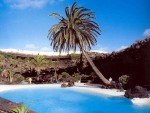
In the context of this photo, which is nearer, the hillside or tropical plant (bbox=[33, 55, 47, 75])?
the hillside

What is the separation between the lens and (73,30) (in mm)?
17156

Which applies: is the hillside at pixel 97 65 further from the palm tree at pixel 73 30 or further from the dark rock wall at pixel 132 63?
the palm tree at pixel 73 30

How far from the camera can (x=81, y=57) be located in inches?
878

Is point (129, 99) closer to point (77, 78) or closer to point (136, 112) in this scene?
point (136, 112)

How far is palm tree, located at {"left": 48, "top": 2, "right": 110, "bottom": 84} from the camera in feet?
55.9

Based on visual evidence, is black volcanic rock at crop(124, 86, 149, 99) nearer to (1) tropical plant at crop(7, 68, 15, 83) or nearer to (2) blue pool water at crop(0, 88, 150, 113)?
(2) blue pool water at crop(0, 88, 150, 113)

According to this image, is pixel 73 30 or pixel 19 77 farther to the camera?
pixel 19 77

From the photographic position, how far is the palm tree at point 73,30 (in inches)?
671

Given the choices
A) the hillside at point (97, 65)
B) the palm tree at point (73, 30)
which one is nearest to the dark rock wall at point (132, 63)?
the hillside at point (97, 65)

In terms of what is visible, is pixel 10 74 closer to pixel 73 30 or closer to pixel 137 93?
pixel 73 30

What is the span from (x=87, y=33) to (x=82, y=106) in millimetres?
7735

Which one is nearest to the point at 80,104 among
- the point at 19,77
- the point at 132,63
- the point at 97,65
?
the point at 132,63

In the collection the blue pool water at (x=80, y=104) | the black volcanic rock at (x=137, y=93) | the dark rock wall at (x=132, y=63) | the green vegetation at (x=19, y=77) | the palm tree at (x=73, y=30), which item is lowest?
the blue pool water at (x=80, y=104)

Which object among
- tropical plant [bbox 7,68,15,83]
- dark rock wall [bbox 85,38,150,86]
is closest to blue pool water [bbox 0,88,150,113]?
dark rock wall [bbox 85,38,150,86]
